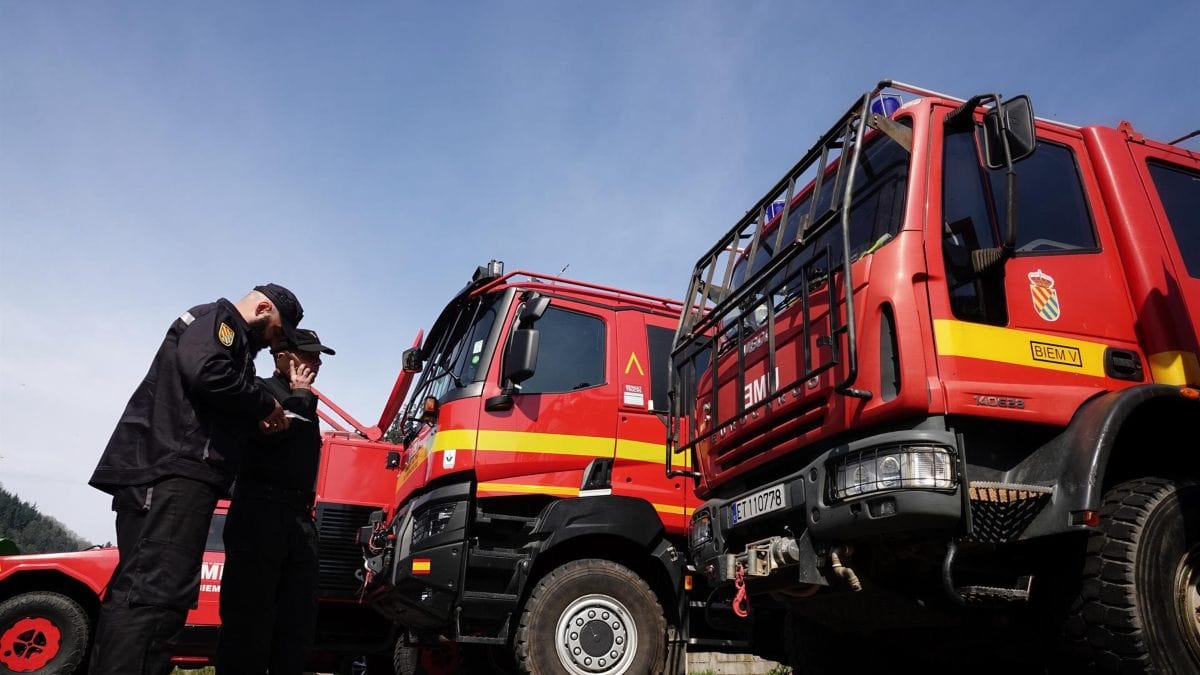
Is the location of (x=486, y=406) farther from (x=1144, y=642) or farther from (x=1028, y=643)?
(x=1144, y=642)

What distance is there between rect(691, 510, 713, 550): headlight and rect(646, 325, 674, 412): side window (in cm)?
165

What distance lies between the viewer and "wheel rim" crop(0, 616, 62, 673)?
25.6 feet

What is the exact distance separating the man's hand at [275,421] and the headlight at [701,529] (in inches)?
85.0

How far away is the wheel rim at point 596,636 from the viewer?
16.9 ft

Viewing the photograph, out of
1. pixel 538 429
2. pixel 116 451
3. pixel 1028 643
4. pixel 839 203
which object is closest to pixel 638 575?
pixel 538 429

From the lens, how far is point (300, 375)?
14.9 ft

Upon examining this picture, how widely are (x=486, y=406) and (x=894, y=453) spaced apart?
10.1 ft

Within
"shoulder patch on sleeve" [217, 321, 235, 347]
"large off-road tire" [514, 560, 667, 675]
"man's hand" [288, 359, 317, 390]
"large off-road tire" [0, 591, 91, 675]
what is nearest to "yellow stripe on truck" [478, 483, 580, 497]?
"large off-road tire" [514, 560, 667, 675]

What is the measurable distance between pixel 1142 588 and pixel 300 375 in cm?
398

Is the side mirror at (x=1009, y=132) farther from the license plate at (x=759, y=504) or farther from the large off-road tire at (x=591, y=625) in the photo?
the large off-road tire at (x=591, y=625)

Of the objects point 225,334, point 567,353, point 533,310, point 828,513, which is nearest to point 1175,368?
point 828,513

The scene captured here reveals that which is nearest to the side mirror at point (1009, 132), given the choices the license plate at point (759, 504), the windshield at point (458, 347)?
the license plate at point (759, 504)

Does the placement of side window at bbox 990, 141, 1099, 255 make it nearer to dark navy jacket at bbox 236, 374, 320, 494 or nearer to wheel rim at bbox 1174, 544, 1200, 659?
wheel rim at bbox 1174, 544, 1200, 659

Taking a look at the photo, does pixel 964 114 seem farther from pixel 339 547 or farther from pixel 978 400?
pixel 339 547
